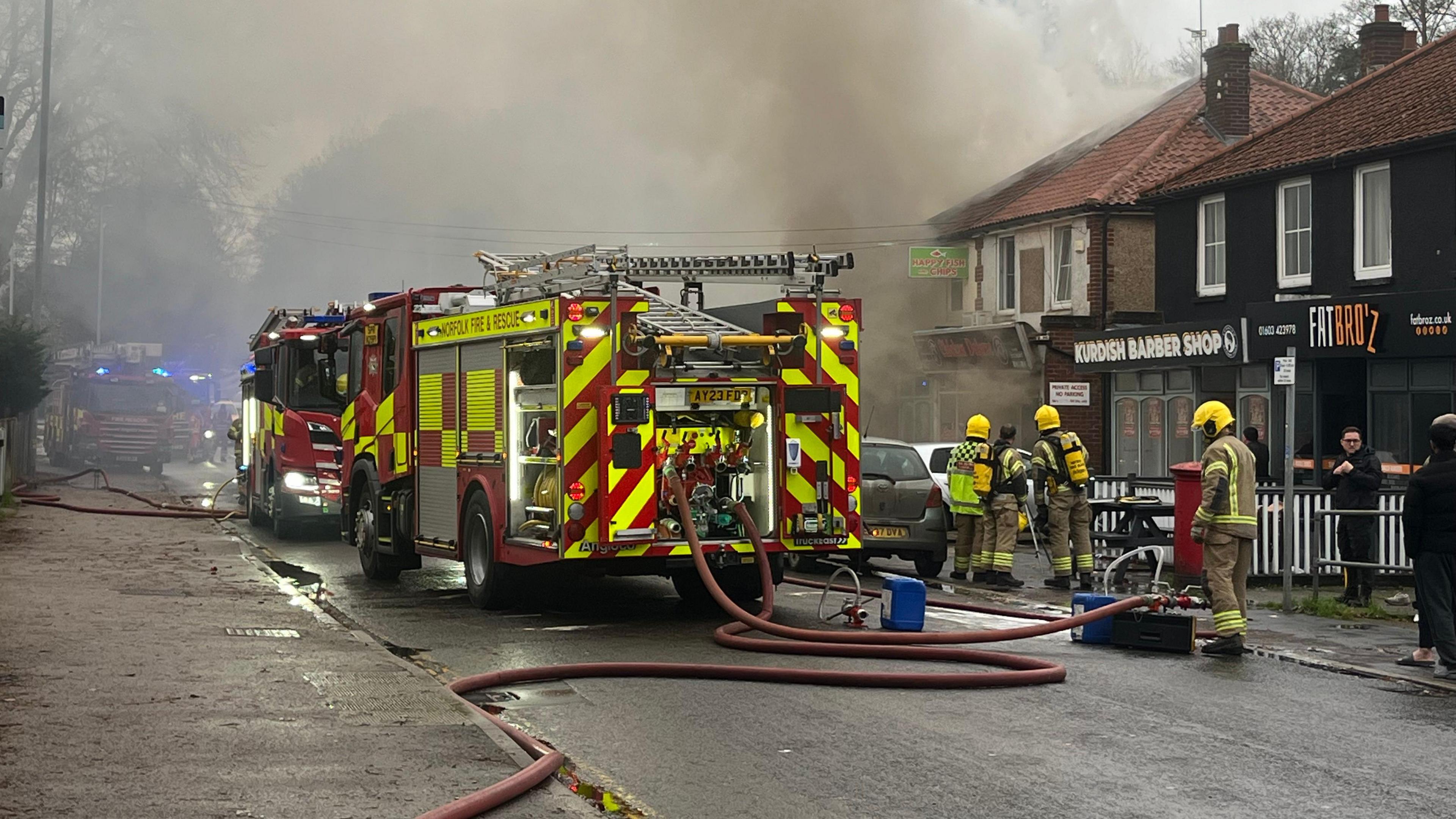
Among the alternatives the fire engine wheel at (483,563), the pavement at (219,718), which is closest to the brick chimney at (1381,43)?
the fire engine wheel at (483,563)

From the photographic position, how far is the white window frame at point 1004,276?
33.6 metres

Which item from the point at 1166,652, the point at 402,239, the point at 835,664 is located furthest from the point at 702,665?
the point at 402,239

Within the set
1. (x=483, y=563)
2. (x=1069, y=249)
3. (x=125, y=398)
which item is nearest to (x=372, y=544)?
(x=483, y=563)

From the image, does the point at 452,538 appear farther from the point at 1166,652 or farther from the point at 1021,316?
the point at 1021,316

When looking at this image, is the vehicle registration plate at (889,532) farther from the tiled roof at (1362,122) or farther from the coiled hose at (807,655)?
the tiled roof at (1362,122)

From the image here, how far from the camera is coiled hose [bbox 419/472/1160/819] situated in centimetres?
879

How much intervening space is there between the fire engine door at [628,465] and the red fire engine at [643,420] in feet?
0.04

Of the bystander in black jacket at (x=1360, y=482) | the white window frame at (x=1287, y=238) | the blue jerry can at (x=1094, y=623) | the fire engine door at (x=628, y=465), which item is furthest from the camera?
the white window frame at (x=1287, y=238)

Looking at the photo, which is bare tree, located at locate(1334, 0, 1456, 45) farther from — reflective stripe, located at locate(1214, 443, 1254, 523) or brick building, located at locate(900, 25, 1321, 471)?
reflective stripe, located at locate(1214, 443, 1254, 523)

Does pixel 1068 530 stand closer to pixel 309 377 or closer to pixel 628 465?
pixel 628 465

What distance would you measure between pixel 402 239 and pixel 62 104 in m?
15.4

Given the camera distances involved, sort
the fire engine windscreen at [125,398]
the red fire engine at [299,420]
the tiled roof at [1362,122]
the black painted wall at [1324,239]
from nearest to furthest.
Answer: the red fire engine at [299,420] < the black painted wall at [1324,239] < the tiled roof at [1362,122] < the fire engine windscreen at [125,398]

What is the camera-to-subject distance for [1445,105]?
73.3ft

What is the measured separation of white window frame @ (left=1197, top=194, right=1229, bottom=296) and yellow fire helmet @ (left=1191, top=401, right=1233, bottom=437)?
52.1 feet
